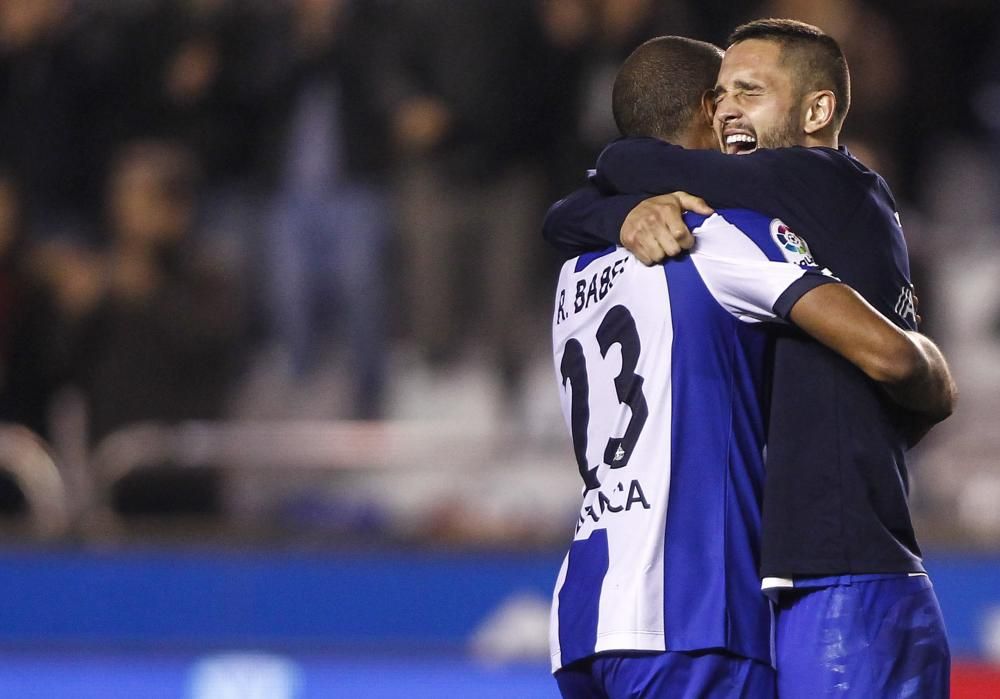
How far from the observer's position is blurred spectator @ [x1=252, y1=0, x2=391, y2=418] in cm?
804

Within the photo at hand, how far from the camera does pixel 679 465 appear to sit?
A: 9.21 ft

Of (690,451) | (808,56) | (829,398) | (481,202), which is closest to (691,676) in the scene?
(690,451)

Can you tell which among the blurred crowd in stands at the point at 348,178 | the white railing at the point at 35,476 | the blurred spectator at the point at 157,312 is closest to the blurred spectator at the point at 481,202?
the blurred crowd in stands at the point at 348,178

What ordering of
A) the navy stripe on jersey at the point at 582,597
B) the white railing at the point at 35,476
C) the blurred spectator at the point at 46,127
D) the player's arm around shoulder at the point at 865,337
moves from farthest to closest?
the blurred spectator at the point at 46,127
the white railing at the point at 35,476
the navy stripe on jersey at the point at 582,597
the player's arm around shoulder at the point at 865,337

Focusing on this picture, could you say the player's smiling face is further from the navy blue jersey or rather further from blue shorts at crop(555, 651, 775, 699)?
blue shorts at crop(555, 651, 775, 699)

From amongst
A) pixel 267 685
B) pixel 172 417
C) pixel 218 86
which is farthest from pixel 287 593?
pixel 218 86

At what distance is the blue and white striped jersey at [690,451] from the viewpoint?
109 inches

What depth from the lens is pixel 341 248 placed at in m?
8.05

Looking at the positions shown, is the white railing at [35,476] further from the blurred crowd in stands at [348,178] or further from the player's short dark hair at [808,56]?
the player's short dark hair at [808,56]

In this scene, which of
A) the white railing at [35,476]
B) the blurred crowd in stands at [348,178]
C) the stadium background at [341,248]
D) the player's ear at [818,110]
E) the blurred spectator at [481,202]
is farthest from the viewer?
the blurred spectator at [481,202]

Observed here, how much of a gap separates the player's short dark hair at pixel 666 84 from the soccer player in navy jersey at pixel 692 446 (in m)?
0.29

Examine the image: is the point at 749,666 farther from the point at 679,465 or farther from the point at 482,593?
the point at 482,593

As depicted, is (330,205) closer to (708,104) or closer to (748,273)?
(708,104)

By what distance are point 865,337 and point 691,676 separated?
0.65 metres
